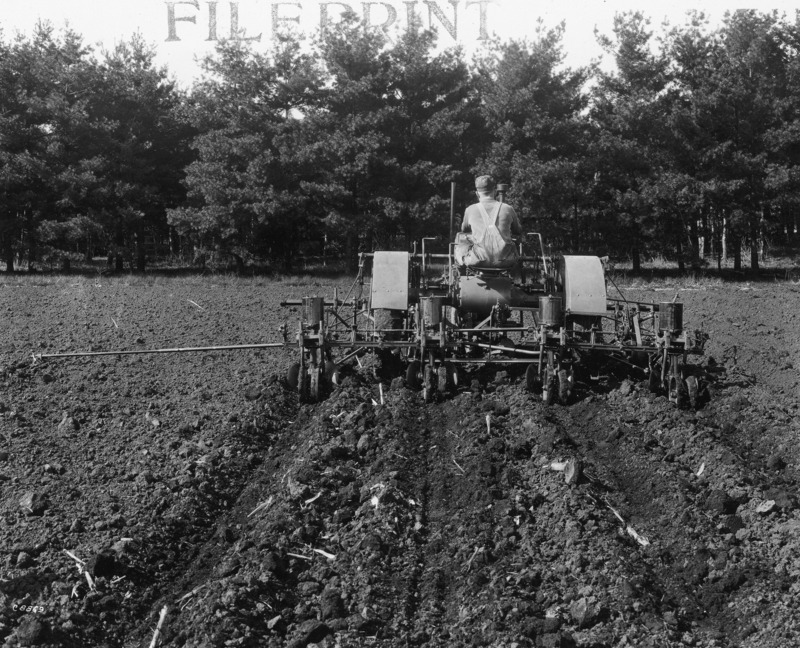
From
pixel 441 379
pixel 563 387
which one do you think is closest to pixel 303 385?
pixel 441 379

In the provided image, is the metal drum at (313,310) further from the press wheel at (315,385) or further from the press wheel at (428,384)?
the press wheel at (428,384)

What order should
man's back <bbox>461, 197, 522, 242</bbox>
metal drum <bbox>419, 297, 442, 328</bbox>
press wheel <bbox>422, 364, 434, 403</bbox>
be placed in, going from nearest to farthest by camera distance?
1. press wheel <bbox>422, 364, 434, 403</bbox>
2. metal drum <bbox>419, 297, 442, 328</bbox>
3. man's back <bbox>461, 197, 522, 242</bbox>

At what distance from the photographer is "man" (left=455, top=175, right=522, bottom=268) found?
36.9 ft

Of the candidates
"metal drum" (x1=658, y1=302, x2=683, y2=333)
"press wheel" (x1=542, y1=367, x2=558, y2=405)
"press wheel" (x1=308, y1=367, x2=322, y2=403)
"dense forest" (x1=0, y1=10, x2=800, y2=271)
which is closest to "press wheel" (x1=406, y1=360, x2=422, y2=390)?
"press wheel" (x1=308, y1=367, x2=322, y2=403)

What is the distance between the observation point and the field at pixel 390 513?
5129 millimetres

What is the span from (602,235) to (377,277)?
20881 millimetres

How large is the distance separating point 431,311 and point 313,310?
1343 mm

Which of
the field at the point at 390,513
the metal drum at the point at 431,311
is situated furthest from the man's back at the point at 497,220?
the field at the point at 390,513

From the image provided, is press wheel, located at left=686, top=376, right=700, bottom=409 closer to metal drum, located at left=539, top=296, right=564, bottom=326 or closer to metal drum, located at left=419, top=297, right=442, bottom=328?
metal drum, located at left=539, top=296, right=564, bottom=326

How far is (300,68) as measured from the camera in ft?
97.1

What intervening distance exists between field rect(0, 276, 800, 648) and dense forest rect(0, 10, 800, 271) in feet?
55.5

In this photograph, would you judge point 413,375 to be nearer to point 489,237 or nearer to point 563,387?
point 563,387

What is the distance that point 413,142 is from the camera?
2878cm

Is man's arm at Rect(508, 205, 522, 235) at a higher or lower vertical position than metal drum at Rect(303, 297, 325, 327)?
higher
